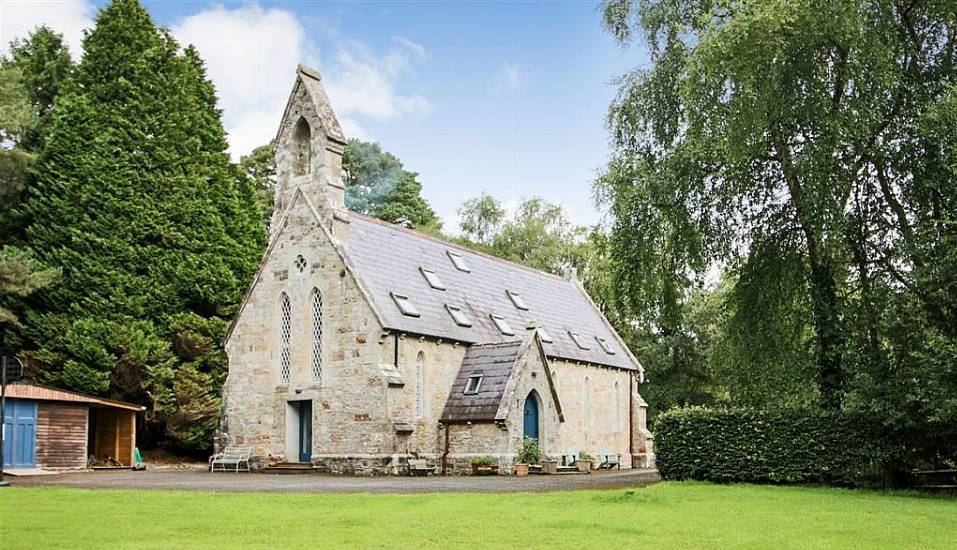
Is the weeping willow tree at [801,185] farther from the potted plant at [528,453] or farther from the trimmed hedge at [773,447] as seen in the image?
the potted plant at [528,453]

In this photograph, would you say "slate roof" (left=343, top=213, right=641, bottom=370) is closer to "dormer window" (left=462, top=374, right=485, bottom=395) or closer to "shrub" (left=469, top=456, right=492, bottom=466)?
"dormer window" (left=462, top=374, right=485, bottom=395)

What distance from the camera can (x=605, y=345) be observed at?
43688mm

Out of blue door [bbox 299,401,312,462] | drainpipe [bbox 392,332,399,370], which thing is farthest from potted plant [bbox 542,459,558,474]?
blue door [bbox 299,401,312,462]

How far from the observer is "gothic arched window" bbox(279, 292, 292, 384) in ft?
108

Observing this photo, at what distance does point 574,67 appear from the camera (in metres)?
22.5

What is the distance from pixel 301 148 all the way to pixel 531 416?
12523mm

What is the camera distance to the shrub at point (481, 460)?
29641mm

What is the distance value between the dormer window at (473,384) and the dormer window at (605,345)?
41.2 feet

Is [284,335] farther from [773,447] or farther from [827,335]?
[827,335]

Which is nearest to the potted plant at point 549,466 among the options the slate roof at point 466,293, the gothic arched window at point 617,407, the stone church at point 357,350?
the stone church at point 357,350

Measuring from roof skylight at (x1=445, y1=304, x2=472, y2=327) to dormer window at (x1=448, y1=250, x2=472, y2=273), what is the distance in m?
3.40

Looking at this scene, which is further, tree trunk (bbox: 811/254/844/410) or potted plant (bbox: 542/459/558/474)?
potted plant (bbox: 542/459/558/474)

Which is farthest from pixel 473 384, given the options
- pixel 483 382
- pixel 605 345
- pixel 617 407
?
pixel 605 345

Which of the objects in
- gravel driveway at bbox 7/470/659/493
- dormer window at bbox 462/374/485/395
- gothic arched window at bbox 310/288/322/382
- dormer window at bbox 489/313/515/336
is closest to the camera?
gravel driveway at bbox 7/470/659/493
